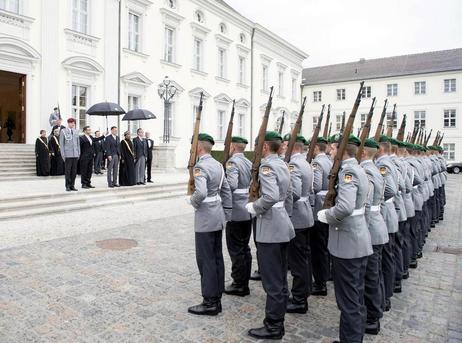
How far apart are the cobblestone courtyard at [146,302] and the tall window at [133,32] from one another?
15.1 metres

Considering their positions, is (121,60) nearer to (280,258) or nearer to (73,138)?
(73,138)

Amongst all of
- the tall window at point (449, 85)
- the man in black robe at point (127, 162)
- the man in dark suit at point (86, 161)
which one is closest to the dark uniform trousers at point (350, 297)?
the man in dark suit at point (86, 161)

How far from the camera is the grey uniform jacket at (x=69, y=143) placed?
1050 centimetres

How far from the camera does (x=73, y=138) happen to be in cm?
1063

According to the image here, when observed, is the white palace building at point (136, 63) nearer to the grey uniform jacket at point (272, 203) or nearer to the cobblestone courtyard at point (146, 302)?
the cobblestone courtyard at point (146, 302)

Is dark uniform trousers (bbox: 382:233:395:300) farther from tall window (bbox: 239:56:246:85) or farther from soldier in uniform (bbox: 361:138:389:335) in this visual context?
tall window (bbox: 239:56:246:85)

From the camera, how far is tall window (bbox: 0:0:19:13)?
13852 millimetres

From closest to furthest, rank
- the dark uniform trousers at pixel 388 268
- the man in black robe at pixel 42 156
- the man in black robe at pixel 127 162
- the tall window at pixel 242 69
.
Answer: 1. the dark uniform trousers at pixel 388 268
2. the man in black robe at pixel 127 162
3. the man in black robe at pixel 42 156
4. the tall window at pixel 242 69

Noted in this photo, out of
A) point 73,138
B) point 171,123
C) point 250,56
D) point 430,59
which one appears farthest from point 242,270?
point 430,59

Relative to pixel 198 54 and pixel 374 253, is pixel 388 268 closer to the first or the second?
pixel 374 253

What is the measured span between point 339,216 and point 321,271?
1.80m

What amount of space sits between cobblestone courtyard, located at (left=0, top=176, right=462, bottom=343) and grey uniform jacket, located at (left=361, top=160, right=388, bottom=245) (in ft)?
3.04

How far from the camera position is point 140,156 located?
12961 mm

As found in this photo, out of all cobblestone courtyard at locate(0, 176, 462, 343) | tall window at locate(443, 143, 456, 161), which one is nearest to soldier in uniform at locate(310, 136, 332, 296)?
cobblestone courtyard at locate(0, 176, 462, 343)
